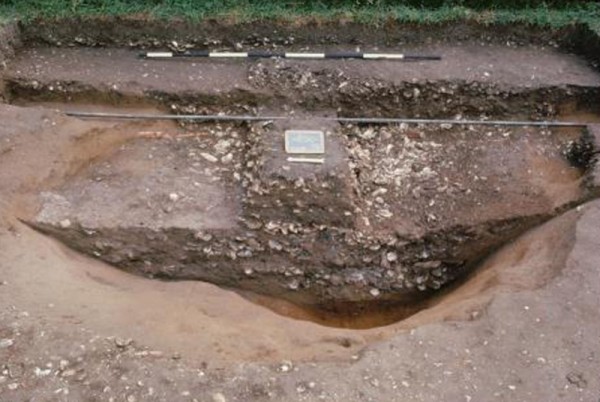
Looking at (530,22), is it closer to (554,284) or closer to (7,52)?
(554,284)

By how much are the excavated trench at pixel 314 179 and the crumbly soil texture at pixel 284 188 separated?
0.05 feet

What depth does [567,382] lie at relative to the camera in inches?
145

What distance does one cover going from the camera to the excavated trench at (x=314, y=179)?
196 inches

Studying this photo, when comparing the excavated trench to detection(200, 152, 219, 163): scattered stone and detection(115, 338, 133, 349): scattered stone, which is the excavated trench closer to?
detection(200, 152, 219, 163): scattered stone

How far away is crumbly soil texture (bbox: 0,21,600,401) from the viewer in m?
4.55

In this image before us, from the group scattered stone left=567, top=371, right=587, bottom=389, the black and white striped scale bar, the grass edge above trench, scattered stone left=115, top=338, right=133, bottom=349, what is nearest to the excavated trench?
the black and white striped scale bar

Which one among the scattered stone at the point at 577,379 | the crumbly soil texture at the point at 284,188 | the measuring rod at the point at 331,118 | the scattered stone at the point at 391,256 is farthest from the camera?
the measuring rod at the point at 331,118

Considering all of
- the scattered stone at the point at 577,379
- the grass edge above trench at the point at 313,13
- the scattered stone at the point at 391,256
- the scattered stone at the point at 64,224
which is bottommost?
the scattered stone at the point at 391,256

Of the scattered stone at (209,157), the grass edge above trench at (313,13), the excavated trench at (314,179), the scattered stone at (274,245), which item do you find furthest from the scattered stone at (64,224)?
the grass edge above trench at (313,13)

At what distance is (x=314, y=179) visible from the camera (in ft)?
16.2

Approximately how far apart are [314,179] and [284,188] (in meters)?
0.22

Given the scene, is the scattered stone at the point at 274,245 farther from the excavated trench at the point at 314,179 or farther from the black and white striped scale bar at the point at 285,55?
the black and white striped scale bar at the point at 285,55

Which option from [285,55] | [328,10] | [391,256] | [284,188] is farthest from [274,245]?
[328,10]

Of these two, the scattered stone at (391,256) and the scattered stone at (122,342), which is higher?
the scattered stone at (122,342)
